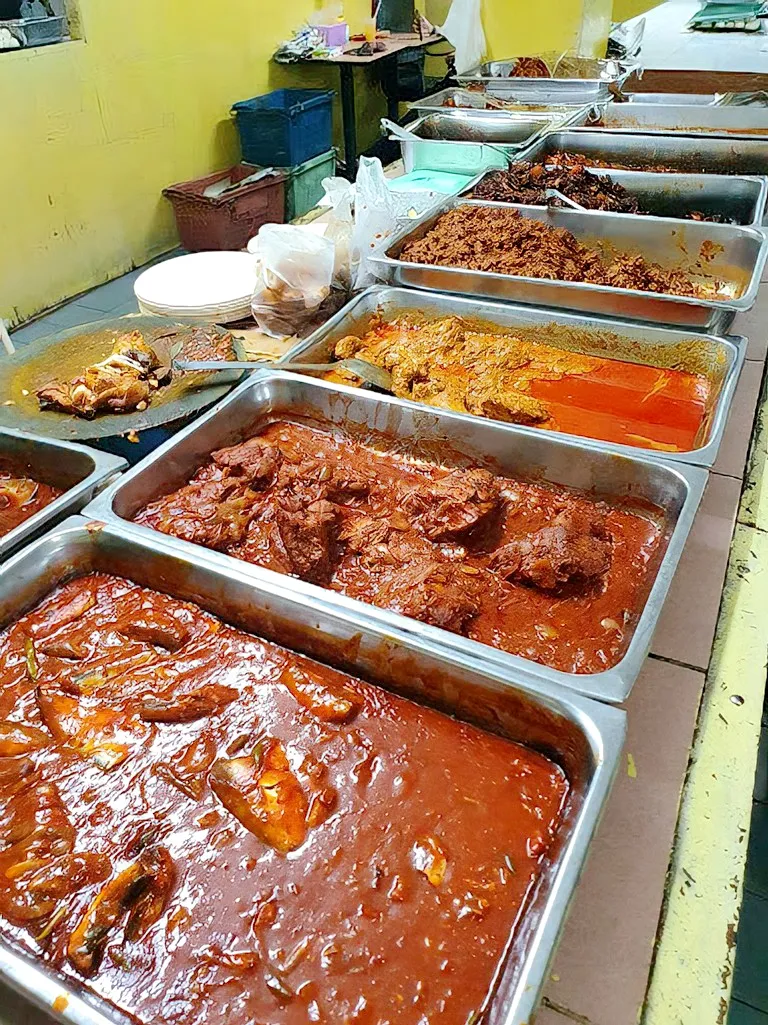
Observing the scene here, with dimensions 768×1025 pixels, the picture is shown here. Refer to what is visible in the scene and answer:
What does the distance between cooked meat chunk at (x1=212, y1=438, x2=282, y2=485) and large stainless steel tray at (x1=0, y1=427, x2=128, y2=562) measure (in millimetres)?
252

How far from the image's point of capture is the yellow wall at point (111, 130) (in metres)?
4.84

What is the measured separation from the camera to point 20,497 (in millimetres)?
1719

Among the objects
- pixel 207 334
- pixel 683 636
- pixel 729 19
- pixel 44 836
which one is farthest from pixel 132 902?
pixel 729 19

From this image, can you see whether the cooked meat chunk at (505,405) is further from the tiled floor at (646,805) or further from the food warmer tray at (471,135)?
the food warmer tray at (471,135)

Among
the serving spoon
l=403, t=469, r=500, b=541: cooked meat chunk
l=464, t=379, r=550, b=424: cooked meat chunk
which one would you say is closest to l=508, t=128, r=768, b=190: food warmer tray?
l=464, t=379, r=550, b=424: cooked meat chunk

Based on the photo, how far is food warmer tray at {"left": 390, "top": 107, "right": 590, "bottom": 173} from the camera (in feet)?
12.2

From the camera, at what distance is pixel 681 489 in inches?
63.0

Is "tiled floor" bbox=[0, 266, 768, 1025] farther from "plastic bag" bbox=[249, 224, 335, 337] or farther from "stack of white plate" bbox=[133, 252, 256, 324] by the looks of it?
"stack of white plate" bbox=[133, 252, 256, 324]

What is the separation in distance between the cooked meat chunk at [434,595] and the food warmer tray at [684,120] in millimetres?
Answer: 3542

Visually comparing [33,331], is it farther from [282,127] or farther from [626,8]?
[626,8]

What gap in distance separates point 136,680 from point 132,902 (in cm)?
41

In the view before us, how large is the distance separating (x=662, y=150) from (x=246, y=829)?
13.4ft

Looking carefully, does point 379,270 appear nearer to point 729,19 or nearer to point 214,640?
point 214,640

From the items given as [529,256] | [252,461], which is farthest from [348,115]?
[252,461]
